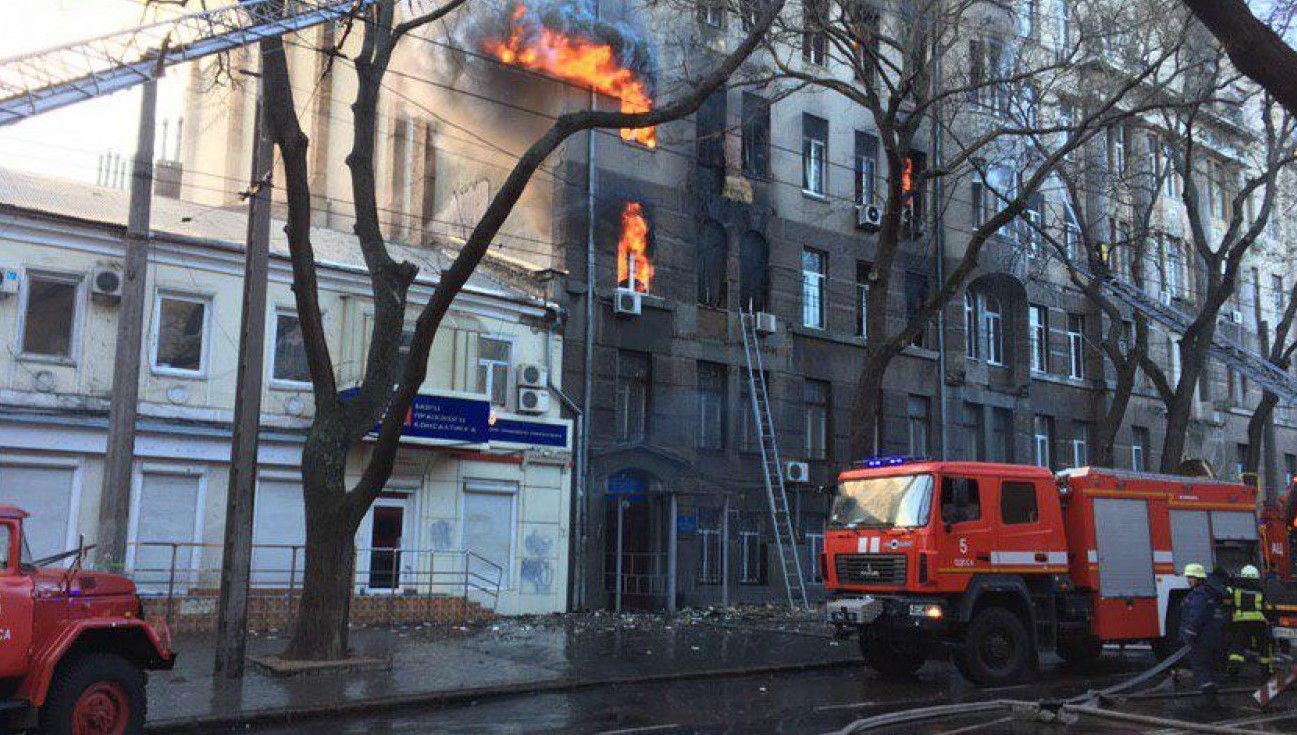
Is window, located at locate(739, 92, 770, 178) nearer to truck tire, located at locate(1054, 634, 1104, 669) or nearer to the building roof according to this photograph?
the building roof

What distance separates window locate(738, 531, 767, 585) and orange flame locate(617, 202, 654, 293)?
628cm

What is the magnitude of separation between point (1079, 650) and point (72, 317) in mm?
17047

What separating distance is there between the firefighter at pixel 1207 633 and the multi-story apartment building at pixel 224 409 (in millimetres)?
12421

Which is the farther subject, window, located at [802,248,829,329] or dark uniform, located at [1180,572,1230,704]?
window, located at [802,248,829,329]

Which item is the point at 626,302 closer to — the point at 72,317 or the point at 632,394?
the point at 632,394

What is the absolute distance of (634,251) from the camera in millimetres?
24984

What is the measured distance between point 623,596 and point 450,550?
4405 mm

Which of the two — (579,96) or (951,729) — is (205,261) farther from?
(951,729)

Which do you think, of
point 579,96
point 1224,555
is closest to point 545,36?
point 579,96

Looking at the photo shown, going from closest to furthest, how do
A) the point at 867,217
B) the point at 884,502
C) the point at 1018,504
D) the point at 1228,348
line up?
the point at 884,502, the point at 1018,504, the point at 867,217, the point at 1228,348

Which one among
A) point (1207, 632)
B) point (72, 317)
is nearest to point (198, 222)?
point (72, 317)

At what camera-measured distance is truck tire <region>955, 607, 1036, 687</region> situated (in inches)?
566

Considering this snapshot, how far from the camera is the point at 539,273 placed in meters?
23.2

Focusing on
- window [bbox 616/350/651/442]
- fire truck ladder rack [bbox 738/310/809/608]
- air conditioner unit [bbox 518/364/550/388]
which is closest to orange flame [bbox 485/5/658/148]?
window [bbox 616/350/651/442]
